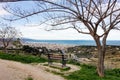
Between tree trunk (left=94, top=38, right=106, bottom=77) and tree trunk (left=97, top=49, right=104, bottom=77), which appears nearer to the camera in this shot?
tree trunk (left=94, top=38, right=106, bottom=77)

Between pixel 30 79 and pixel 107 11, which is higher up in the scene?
pixel 107 11

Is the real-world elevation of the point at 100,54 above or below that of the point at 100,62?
above

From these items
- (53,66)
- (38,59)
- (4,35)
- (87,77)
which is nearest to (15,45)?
(4,35)

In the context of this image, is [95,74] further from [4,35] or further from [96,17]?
[4,35]

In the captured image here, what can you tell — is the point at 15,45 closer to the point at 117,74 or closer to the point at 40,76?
the point at 117,74

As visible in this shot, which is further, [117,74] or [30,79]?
[117,74]

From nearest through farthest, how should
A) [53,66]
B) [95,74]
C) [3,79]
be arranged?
[3,79]
[95,74]
[53,66]

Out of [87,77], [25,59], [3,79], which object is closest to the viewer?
[3,79]

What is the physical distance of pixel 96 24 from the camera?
1842 centimetres

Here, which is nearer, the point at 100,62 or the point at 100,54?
the point at 100,54

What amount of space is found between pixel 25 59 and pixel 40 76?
8161 millimetres

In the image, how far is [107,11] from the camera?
716 inches

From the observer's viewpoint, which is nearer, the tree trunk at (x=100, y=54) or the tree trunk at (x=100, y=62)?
the tree trunk at (x=100, y=54)

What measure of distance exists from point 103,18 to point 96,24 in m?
0.47
